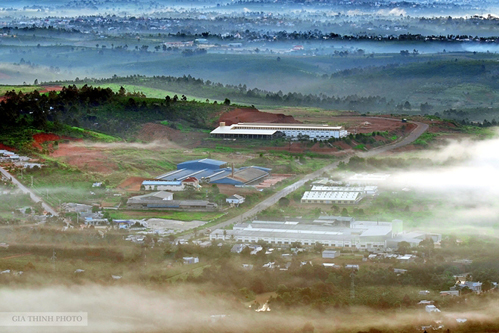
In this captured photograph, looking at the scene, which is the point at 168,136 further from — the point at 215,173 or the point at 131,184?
the point at 131,184

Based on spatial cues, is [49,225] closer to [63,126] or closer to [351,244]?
[351,244]

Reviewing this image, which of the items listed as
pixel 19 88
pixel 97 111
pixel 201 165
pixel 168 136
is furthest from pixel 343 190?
pixel 19 88

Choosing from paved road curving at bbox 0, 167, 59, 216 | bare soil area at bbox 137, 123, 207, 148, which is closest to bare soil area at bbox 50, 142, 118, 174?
paved road curving at bbox 0, 167, 59, 216

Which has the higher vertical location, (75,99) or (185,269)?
(75,99)

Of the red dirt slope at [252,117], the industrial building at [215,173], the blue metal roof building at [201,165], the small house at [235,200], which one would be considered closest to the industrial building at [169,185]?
the industrial building at [215,173]

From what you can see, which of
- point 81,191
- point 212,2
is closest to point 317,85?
point 81,191

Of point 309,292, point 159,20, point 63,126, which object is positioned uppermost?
point 159,20
